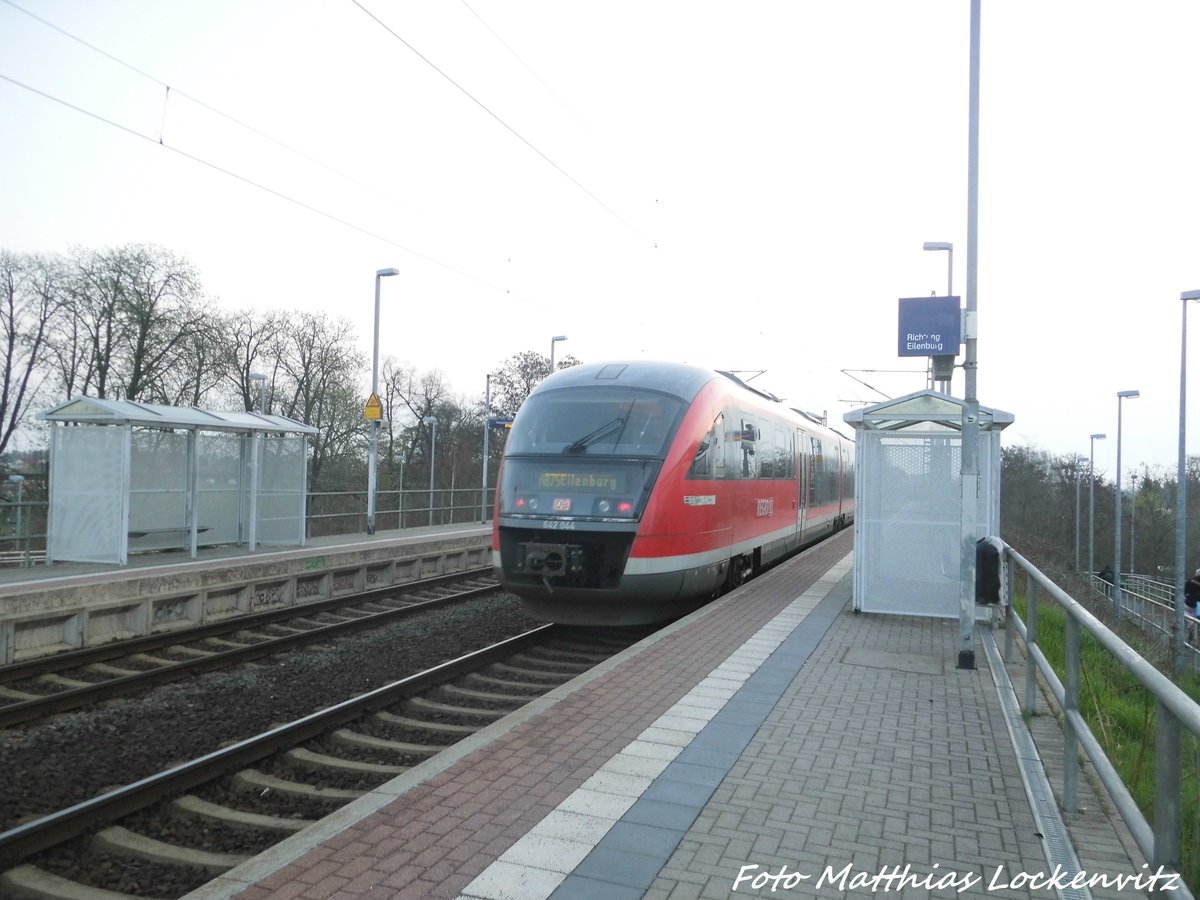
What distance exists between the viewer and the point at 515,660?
986 cm

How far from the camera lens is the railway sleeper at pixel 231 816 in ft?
17.5

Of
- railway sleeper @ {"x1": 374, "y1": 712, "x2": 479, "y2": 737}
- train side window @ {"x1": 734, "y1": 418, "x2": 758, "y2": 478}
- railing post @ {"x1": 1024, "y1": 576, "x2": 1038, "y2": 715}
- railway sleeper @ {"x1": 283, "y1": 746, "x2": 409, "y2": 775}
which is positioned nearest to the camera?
railway sleeper @ {"x1": 283, "y1": 746, "x2": 409, "y2": 775}

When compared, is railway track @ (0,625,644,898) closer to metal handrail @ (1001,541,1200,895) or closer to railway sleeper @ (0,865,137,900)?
railway sleeper @ (0,865,137,900)

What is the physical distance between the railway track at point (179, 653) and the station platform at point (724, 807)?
398 centimetres

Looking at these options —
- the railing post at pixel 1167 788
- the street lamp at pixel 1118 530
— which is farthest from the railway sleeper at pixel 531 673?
the street lamp at pixel 1118 530

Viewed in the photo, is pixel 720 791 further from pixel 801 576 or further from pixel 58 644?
pixel 801 576

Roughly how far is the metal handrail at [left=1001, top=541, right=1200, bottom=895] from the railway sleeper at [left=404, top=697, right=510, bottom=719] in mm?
4076

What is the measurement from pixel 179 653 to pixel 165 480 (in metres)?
5.86

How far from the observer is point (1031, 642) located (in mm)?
6430

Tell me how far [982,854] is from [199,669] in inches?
293

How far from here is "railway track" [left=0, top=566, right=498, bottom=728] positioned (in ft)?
26.6

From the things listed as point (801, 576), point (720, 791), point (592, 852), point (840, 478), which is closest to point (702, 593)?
point (801, 576)

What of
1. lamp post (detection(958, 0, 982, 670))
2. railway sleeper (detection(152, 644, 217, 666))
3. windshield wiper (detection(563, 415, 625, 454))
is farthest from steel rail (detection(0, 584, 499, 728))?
lamp post (detection(958, 0, 982, 670))

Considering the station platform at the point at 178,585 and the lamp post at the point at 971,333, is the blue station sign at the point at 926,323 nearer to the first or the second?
the lamp post at the point at 971,333
